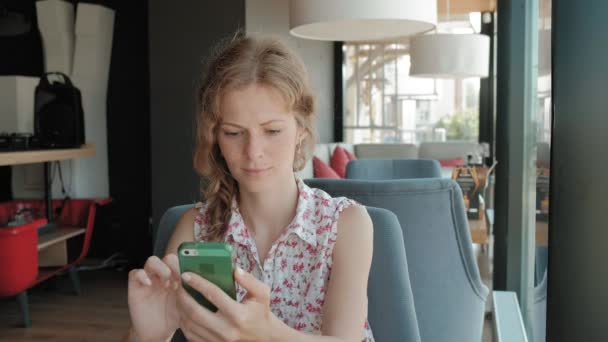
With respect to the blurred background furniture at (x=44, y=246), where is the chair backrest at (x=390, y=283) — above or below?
above

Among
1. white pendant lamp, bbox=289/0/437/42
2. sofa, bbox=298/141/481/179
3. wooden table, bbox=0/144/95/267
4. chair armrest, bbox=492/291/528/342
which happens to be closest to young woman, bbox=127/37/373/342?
white pendant lamp, bbox=289/0/437/42

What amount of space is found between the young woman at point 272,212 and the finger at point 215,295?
19 cm

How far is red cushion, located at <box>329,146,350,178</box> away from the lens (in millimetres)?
6719

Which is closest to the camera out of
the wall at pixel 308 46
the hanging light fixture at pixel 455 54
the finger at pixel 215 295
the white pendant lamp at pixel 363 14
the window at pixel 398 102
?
the finger at pixel 215 295

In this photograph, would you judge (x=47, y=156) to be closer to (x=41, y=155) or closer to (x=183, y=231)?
(x=41, y=155)

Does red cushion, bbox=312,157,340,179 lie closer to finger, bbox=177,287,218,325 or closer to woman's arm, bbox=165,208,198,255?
woman's arm, bbox=165,208,198,255

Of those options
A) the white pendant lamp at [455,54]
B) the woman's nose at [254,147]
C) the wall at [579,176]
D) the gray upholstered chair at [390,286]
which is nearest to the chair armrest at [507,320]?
the gray upholstered chair at [390,286]

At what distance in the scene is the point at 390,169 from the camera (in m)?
3.24

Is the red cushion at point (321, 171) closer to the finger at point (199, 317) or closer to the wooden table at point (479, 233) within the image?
the wooden table at point (479, 233)

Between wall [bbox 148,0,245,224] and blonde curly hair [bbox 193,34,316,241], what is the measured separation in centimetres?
295

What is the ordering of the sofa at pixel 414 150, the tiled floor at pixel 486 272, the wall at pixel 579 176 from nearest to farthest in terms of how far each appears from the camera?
the wall at pixel 579 176 → the tiled floor at pixel 486 272 → the sofa at pixel 414 150

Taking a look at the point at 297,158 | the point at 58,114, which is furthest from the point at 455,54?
the point at 297,158

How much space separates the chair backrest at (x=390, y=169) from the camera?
10.5ft

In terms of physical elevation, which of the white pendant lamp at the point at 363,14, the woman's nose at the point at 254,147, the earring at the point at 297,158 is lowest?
the earring at the point at 297,158
